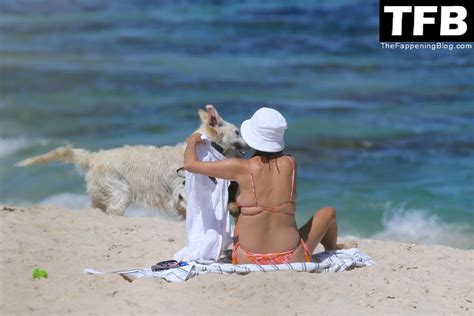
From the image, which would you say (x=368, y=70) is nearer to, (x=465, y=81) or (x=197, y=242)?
(x=465, y=81)

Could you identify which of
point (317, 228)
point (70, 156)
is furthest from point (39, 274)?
point (70, 156)

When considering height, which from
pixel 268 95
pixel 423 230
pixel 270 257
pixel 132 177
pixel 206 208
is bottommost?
pixel 423 230

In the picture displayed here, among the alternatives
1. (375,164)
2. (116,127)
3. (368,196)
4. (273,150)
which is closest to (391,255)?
(273,150)

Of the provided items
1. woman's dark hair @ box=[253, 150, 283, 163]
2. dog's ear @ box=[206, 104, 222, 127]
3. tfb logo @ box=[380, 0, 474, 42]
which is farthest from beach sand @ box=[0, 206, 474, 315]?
tfb logo @ box=[380, 0, 474, 42]

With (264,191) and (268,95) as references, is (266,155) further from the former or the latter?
(268,95)

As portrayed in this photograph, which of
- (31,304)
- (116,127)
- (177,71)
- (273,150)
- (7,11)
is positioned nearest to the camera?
(31,304)

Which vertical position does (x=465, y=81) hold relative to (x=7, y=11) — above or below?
below

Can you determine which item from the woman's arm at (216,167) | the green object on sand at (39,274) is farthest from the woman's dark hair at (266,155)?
the green object on sand at (39,274)

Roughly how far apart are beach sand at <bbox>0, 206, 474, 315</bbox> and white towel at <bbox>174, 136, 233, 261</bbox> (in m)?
0.54

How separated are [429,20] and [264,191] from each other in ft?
30.3

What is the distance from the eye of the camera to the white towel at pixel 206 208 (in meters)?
7.11

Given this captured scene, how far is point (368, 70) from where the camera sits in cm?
1791

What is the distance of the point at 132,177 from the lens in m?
9.69

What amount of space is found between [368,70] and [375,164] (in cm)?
474
